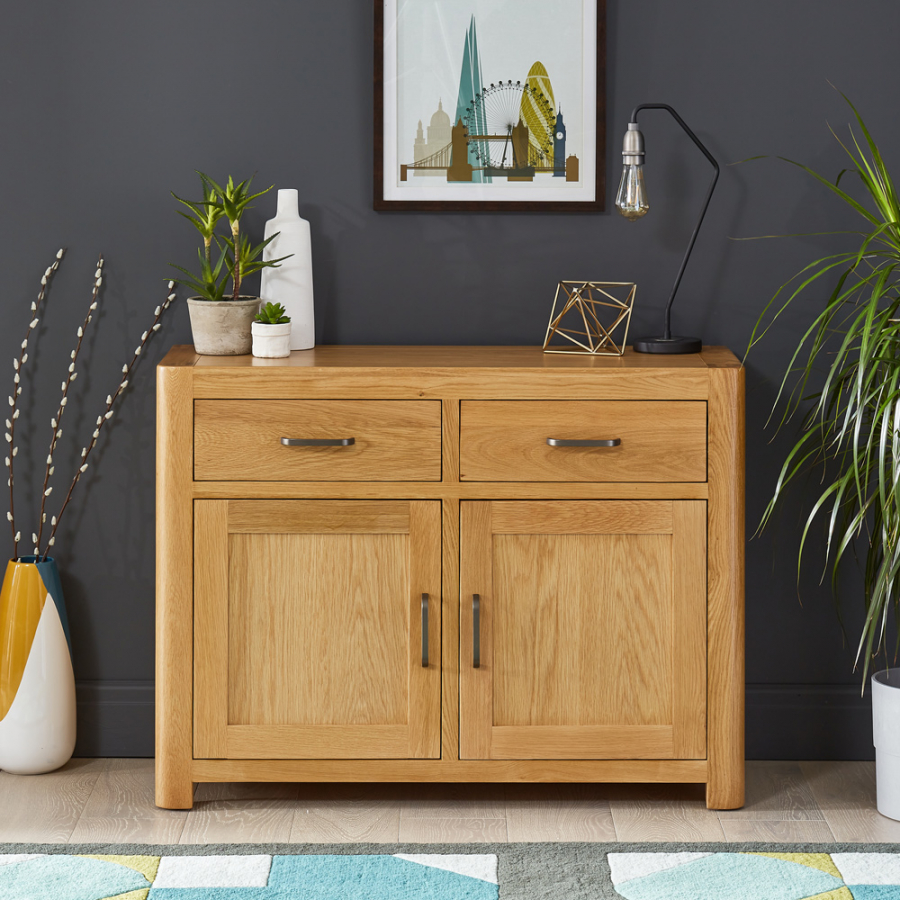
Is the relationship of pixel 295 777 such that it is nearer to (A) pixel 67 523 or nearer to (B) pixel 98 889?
(B) pixel 98 889

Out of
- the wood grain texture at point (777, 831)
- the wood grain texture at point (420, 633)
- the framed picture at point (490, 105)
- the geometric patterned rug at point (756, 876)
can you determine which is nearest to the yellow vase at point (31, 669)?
the wood grain texture at point (420, 633)

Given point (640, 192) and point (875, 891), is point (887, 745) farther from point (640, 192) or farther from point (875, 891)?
point (640, 192)

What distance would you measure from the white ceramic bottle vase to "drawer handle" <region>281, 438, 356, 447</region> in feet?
1.05

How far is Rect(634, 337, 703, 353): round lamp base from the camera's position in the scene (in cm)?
234

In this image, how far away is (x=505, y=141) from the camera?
2.48 meters

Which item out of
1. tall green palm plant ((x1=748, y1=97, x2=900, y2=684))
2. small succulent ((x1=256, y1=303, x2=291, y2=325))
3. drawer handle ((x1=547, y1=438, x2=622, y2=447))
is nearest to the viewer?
tall green palm plant ((x1=748, y1=97, x2=900, y2=684))

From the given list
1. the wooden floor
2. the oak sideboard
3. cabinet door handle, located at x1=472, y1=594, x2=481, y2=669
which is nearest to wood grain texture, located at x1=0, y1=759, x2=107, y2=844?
the wooden floor

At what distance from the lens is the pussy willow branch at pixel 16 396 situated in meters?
2.49

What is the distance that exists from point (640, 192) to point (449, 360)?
0.55 metres

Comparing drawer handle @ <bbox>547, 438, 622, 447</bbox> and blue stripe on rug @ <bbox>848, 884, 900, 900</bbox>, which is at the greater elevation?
drawer handle @ <bbox>547, 438, 622, 447</bbox>

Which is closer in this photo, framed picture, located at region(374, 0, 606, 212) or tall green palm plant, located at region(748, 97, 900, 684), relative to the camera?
tall green palm plant, located at region(748, 97, 900, 684)

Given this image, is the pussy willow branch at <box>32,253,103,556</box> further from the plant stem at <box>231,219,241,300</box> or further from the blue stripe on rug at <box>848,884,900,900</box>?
the blue stripe on rug at <box>848,884,900,900</box>

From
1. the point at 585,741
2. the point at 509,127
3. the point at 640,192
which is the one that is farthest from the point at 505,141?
the point at 585,741

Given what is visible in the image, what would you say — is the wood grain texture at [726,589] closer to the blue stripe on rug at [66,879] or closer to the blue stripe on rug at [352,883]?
the blue stripe on rug at [352,883]
